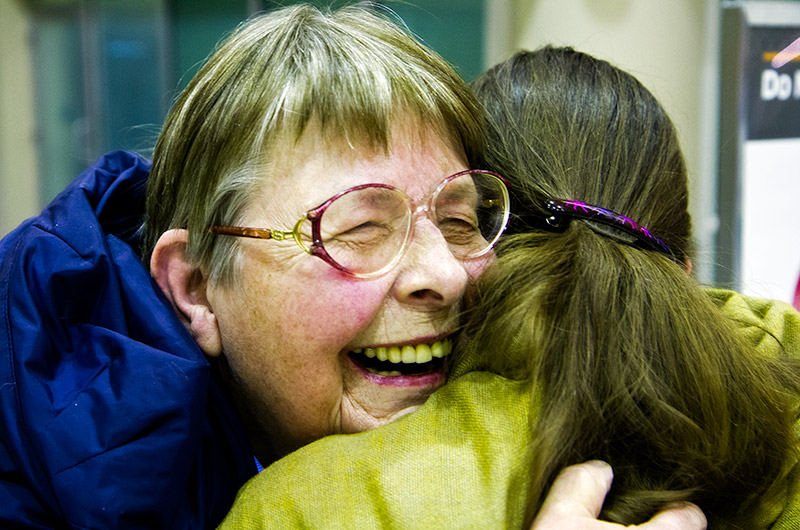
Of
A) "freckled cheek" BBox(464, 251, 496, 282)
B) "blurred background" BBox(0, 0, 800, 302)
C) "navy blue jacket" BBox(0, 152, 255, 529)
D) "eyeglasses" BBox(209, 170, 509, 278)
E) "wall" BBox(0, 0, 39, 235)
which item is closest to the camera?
"navy blue jacket" BBox(0, 152, 255, 529)

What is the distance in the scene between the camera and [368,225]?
133 centimetres

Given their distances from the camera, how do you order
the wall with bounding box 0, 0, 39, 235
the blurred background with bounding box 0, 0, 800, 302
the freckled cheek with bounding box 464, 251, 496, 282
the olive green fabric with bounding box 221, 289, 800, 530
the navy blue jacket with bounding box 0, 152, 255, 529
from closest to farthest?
the olive green fabric with bounding box 221, 289, 800, 530, the navy blue jacket with bounding box 0, 152, 255, 529, the freckled cheek with bounding box 464, 251, 496, 282, the blurred background with bounding box 0, 0, 800, 302, the wall with bounding box 0, 0, 39, 235

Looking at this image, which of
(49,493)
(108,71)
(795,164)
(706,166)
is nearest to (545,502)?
(49,493)

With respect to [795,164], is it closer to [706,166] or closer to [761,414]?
[706,166]

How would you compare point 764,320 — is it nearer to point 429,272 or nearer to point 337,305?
point 429,272

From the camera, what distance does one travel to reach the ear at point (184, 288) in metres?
1.44

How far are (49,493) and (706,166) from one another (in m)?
3.17

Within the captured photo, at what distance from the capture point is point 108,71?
7.15 meters

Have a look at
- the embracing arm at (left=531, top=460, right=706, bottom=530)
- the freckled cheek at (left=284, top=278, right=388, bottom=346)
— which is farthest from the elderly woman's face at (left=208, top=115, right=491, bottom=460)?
the embracing arm at (left=531, top=460, right=706, bottom=530)

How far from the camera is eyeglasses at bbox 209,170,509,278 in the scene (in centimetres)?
129

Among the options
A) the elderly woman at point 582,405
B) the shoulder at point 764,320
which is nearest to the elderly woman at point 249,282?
the elderly woman at point 582,405

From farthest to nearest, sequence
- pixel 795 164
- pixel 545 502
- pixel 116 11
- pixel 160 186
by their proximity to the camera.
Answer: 1. pixel 116 11
2. pixel 795 164
3. pixel 160 186
4. pixel 545 502

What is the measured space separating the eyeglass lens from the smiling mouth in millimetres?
163

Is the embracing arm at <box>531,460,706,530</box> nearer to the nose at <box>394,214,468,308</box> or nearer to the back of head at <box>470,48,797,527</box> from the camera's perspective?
the back of head at <box>470,48,797,527</box>
